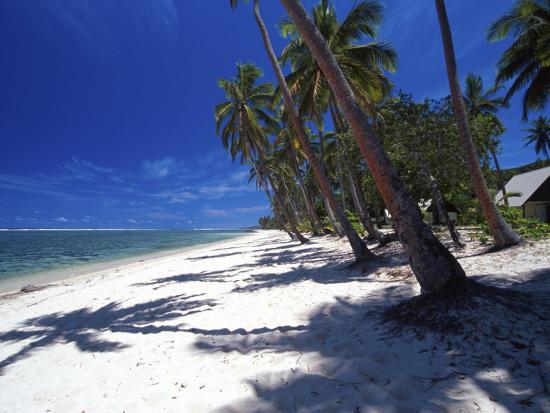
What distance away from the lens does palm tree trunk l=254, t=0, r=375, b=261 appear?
8320 millimetres

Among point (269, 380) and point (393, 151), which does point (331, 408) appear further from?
point (393, 151)

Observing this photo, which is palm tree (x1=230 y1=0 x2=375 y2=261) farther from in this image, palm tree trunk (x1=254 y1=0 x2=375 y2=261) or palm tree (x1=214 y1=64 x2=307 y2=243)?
palm tree (x1=214 y1=64 x2=307 y2=243)

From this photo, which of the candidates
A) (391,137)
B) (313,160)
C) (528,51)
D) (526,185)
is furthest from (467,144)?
(526,185)

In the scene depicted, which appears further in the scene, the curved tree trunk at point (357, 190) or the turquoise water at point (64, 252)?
the turquoise water at point (64, 252)

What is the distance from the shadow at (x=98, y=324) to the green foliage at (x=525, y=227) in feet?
27.5

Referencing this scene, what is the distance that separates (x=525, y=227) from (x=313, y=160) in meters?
6.48

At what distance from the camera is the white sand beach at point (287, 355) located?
7.44 ft

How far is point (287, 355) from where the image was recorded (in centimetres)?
324

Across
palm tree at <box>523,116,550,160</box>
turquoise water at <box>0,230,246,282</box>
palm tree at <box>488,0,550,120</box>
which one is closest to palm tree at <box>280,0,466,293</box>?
palm tree at <box>488,0,550,120</box>

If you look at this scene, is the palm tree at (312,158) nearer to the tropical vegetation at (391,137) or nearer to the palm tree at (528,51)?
the tropical vegetation at (391,137)

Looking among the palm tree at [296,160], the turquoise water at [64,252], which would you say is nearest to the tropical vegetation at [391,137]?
the palm tree at [296,160]

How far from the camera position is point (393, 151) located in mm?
9008

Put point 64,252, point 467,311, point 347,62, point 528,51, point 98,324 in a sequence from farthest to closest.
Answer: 1. point 64,252
2. point 528,51
3. point 347,62
4. point 98,324
5. point 467,311

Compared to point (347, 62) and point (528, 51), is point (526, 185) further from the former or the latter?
point (347, 62)
